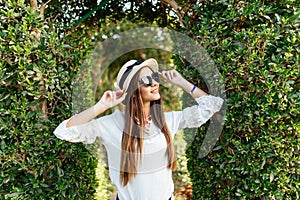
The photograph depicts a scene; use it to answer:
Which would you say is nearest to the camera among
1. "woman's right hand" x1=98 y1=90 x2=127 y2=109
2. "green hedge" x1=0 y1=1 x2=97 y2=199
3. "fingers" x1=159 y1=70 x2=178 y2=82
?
"woman's right hand" x1=98 y1=90 x2=127 y2=109

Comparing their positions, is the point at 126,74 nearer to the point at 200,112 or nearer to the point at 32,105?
the point at 200,112

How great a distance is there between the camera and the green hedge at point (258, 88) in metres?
2.38

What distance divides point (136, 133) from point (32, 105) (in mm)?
762

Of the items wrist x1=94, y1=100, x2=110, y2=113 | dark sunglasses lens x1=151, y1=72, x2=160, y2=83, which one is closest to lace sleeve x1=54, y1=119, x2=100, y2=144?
wrist x1=94, y1=100, x2=110, y2=113

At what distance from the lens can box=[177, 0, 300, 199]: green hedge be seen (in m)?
2.38

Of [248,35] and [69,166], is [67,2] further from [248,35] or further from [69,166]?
[248,35]

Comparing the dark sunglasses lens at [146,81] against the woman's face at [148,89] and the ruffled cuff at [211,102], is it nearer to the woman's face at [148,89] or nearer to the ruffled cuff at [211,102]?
the woman's face at [148,89]

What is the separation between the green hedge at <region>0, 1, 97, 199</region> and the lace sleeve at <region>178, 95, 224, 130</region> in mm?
802

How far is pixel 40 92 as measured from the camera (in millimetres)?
2490

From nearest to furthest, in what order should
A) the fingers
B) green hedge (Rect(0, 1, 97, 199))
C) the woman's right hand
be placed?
the woman's right hand < the fingers < green hedge (Rect(0, 1, 97, 199))

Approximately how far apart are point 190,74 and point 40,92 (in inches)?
38.7

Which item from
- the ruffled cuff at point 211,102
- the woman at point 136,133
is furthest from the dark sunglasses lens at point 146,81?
the ruffled cuff at point 211,102

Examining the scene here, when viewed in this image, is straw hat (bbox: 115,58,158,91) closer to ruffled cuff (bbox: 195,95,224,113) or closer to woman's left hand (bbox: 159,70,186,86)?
woman's left hand (bbox: 159,70,186,86)

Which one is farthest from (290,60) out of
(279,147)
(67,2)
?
(67,2)
